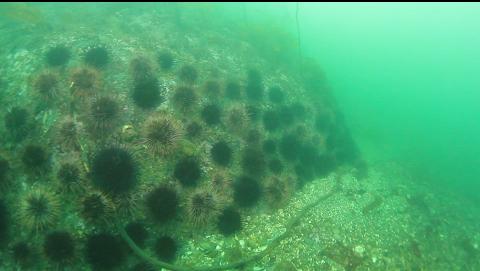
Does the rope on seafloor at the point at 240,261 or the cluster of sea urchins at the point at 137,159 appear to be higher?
the cluster of sea urchins at the point at 137,159

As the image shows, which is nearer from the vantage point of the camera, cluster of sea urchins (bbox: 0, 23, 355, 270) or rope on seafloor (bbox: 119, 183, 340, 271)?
cluster of sea urchins (bbox: 0, 23, 355, 270)

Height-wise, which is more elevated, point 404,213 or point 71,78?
point 71,78

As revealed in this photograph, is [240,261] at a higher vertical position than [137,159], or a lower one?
lower

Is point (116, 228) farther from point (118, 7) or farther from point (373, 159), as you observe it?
point (373, 159)

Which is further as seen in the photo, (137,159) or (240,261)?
(137,159)

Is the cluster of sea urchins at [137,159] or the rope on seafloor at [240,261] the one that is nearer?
the cluster of sea urchins at [137,159]

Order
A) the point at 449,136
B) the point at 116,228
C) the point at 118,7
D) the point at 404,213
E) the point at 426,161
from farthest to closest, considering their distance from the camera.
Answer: the point at 449,136 → the point at 426,161 → the point at 118,7 → the point at 404,213 → the point at 116,228

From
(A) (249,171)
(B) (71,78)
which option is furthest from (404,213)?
(B) (71,78)

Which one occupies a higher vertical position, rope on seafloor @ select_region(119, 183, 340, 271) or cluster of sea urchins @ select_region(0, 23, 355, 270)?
cluster of sea urchins @ select_region(0, 23, 355, 270)
